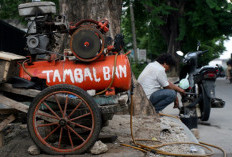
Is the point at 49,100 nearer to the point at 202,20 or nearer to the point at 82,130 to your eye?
the point at 82,130

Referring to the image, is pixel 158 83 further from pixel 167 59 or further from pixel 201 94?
pixel 201 94

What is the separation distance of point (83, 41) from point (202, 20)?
14488mm

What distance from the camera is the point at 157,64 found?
716 centimetres

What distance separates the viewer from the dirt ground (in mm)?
4195

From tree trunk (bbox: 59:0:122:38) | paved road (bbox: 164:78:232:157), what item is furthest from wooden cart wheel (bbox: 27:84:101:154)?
tree trunk (bbox: 59:0:122:38)

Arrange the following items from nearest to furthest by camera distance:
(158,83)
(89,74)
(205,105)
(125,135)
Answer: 1. (89,74)
2. (125,135)
3. (158,83)
4. (205,105)

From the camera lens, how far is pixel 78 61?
4.54m

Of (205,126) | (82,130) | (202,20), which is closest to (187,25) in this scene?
(202,20)

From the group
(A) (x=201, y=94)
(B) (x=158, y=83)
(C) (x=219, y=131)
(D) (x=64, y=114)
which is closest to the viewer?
(D) (x=64, y=114)

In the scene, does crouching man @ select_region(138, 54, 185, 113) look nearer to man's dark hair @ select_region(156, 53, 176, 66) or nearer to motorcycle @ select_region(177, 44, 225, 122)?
man's dark hair @ select_region(156, 53, 176, 66)

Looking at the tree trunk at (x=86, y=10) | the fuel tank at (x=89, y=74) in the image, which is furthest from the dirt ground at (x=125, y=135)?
the tree trunk at (x=86, y=10)

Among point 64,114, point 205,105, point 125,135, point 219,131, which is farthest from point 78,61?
point 205,105

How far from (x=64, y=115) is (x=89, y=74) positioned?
698 millimetres

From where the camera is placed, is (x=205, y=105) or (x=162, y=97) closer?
(x=162, y=97)
